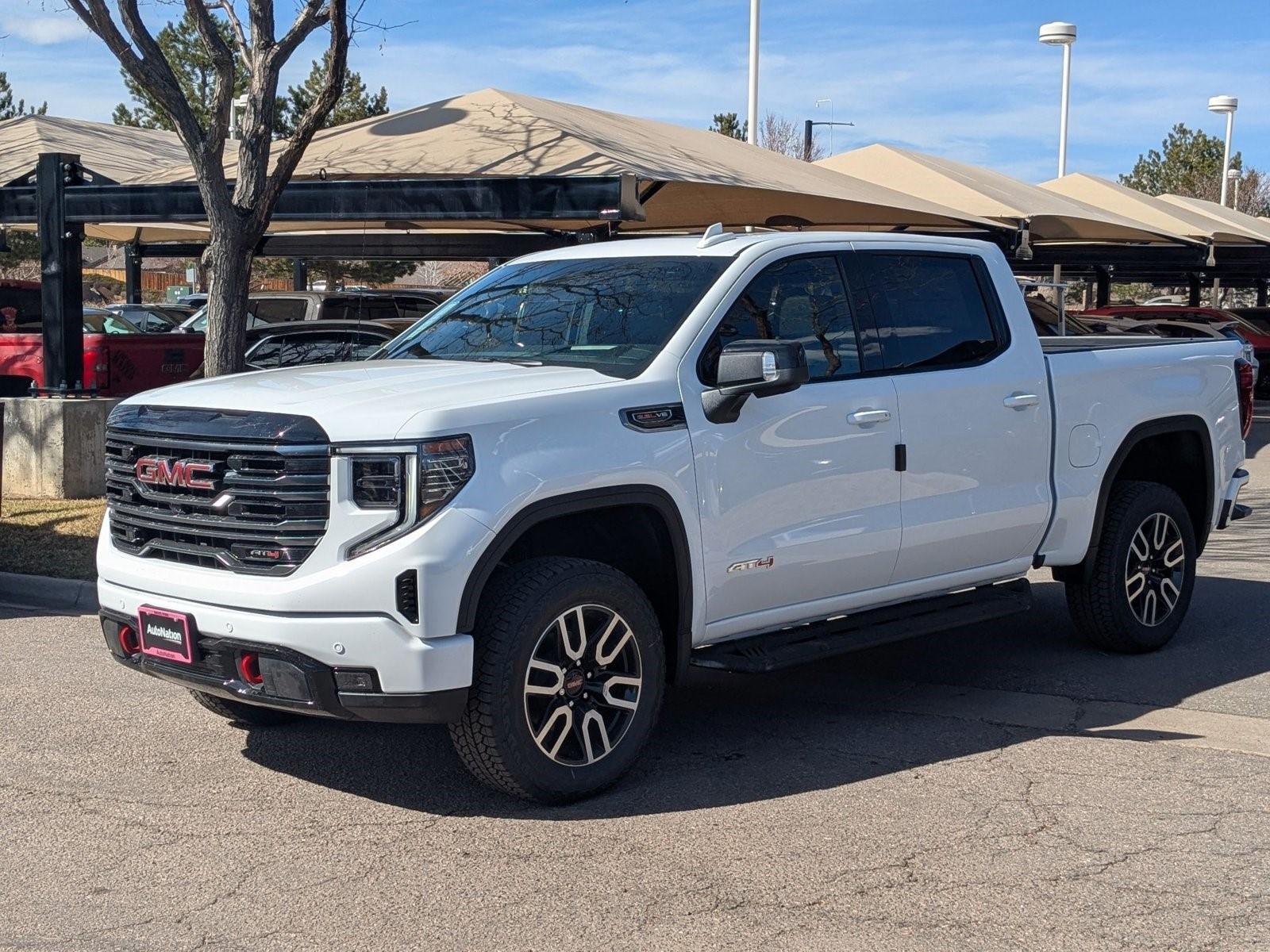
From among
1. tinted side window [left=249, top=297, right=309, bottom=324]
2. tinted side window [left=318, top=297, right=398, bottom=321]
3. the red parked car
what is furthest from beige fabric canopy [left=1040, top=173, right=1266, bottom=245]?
tinted side window [left=249, top=297, right=309, bottom=324]

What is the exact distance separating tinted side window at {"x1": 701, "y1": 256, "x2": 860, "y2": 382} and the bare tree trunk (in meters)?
6.36

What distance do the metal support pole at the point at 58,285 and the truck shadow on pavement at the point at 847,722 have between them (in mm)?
7731

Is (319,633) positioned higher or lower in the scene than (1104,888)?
higher

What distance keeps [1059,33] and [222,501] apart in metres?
37.9

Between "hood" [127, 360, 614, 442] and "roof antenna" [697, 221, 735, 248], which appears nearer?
"hood" [127, 360, 614, 442]

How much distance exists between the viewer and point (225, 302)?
11.4m

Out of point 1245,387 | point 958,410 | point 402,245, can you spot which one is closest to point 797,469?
point 958,410

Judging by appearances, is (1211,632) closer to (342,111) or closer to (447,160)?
(447,160)

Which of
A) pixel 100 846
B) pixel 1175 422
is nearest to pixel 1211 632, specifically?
pixel 1175 422

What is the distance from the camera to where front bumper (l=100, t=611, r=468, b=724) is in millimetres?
4785

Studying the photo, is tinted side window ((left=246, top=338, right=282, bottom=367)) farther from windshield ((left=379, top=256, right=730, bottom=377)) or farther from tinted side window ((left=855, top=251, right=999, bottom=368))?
tinted side window ((left=855, top=251, right=999, bottom=368))

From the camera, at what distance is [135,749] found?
19.4ft

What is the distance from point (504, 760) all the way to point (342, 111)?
37330 mm

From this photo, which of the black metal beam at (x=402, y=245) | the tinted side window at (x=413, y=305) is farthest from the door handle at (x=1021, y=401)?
the tinted side window at (x=413, y=305)
